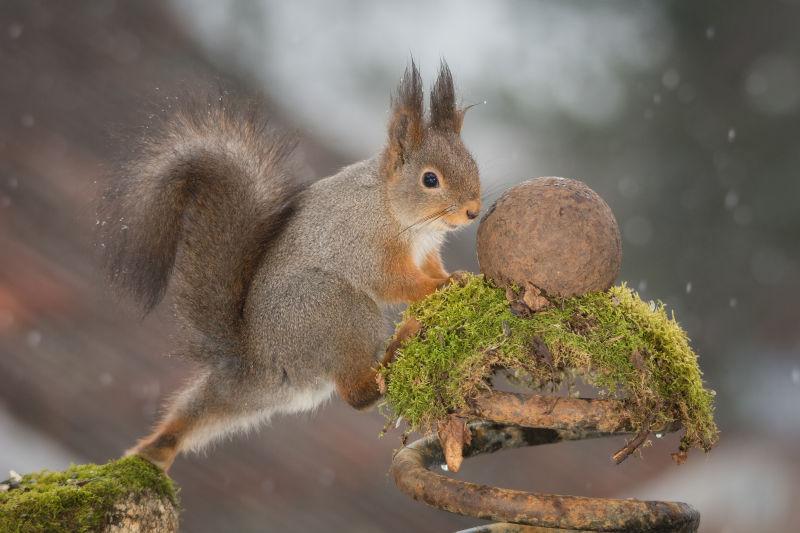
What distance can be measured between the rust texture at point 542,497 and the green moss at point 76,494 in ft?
1.56

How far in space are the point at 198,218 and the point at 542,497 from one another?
2.73 feet

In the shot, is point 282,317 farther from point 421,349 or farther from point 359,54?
point 359,54

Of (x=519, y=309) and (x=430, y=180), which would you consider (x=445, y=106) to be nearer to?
(x=430, y=180)

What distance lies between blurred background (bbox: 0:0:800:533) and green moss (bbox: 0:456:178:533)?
1.45 metres

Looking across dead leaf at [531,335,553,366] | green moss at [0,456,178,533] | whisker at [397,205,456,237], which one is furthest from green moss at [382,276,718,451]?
green moss at [0,456,178,533]

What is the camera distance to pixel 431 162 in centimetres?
147

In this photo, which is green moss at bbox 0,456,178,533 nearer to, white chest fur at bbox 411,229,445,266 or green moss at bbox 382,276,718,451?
green moss at bbox 382,276,718,451

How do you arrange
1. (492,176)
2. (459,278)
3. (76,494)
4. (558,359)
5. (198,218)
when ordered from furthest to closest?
(492,176)
(198,218)
(459,278)
(76,494)
(558,359)

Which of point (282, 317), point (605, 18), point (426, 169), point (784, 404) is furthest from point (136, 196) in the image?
point (784, 404)

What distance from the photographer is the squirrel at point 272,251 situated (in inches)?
58.0

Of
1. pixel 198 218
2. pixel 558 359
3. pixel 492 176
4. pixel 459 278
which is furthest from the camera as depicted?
pixel 492 176

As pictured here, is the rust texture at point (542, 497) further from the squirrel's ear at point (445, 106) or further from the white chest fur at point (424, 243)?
the squirrel's ear at point (445, 106)

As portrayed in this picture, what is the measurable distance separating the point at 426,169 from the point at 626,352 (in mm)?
493

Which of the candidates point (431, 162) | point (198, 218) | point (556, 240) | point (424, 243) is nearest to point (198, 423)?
point (198, 218)
